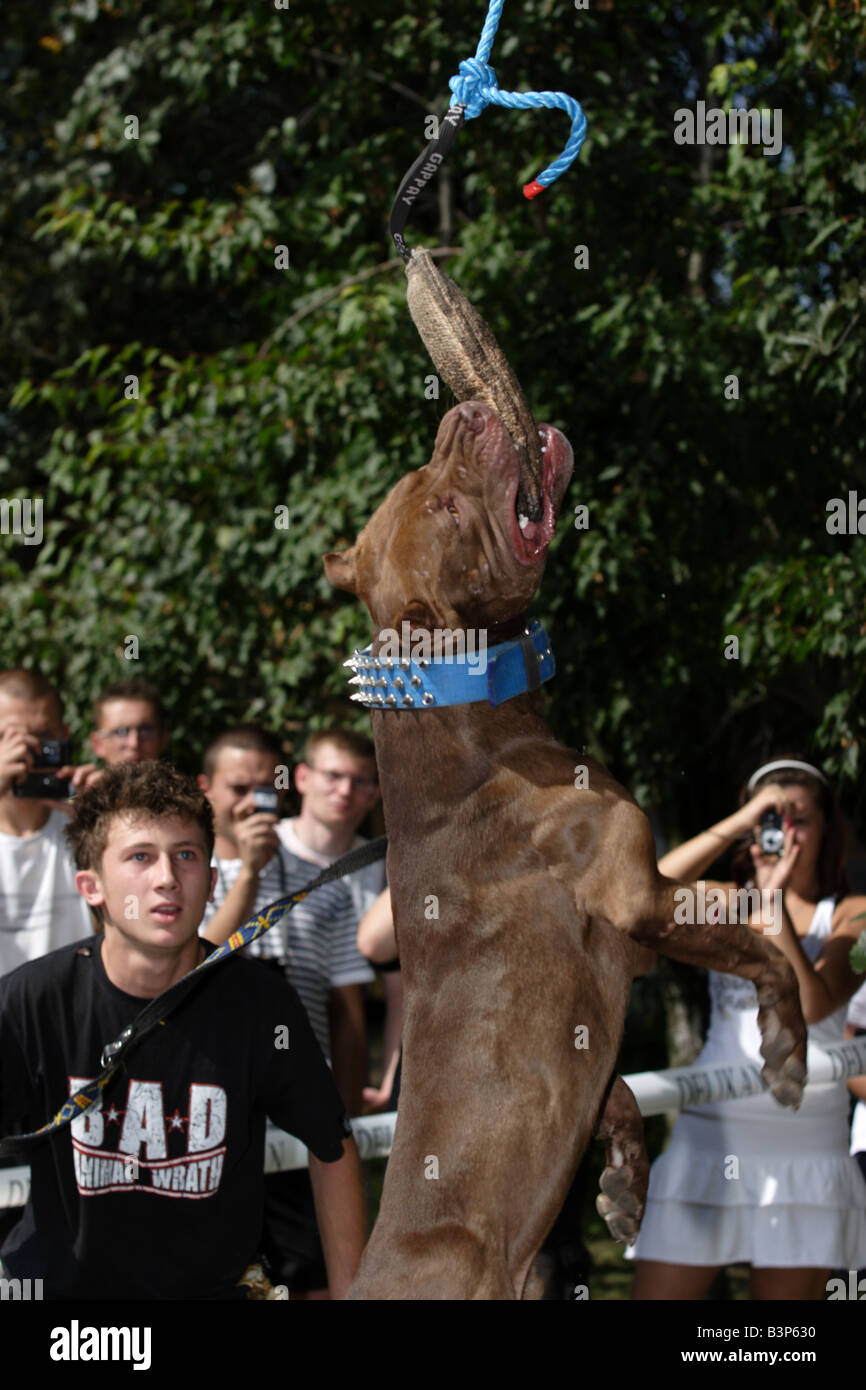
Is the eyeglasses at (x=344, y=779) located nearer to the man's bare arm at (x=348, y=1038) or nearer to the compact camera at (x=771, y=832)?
the man's bare arm at (x=348, y=1038)

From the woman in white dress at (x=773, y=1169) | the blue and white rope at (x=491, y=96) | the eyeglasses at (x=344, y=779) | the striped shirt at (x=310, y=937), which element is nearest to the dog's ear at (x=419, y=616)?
the blue and white rope at (x=491, y=96)

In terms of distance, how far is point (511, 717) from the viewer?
231 centimetres

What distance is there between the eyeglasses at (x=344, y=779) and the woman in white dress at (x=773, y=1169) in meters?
1.24

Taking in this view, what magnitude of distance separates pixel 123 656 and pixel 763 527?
3.41 metres

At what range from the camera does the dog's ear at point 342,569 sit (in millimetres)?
2381

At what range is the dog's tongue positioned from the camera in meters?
2.18

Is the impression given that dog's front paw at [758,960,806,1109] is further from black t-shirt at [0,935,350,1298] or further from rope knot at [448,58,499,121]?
rope knot at [448,58,499,121]

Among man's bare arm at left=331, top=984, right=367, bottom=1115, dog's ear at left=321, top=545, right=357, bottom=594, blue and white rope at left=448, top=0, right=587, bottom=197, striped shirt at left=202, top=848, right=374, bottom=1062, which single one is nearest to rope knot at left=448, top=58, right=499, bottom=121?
blue and white rope at left=448, top=0, right=587, bottom=197

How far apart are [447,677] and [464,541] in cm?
22

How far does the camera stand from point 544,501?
2.27 metres

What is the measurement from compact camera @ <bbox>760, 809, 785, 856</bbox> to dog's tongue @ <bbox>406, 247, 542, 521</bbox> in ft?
8.45

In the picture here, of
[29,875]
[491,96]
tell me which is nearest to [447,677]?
[491,96]

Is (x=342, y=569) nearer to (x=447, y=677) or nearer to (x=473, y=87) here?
(x=447, y=677)
